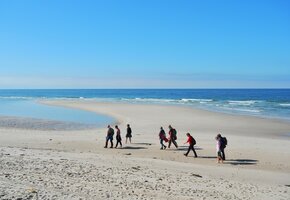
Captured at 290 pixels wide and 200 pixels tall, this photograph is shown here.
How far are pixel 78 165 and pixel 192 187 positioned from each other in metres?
4.80

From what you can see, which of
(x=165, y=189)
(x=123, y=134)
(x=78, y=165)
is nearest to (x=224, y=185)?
(x=165, y=189)

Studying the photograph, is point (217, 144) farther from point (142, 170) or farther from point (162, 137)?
point (142, 170)

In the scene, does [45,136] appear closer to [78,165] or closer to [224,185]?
[78,165]

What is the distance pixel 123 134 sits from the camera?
28.6 m

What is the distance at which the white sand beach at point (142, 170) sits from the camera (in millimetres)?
11625

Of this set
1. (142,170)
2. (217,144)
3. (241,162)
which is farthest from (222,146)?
(142,170)

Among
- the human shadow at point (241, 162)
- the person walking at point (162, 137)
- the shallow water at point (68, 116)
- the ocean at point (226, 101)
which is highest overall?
the ocean at point (226, 101)

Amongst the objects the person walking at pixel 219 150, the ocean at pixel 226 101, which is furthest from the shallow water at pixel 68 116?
the ocean at pixel 226 101

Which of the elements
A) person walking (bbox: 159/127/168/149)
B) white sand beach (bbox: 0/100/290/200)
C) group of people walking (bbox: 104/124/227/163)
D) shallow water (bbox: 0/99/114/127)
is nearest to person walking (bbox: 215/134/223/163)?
group of people walking (bbox: 104/124/227/163)

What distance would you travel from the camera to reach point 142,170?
599 inches

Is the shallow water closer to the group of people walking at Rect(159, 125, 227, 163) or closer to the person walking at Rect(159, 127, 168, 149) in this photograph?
the person walking at Rect(159, 127, 168, 149)

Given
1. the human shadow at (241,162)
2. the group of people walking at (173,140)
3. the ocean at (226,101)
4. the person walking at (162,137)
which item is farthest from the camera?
the ocean at (226,101)

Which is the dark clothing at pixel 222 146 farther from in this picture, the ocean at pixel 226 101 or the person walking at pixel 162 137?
the ocean at pixel 226 101

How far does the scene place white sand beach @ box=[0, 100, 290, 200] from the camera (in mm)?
11625
